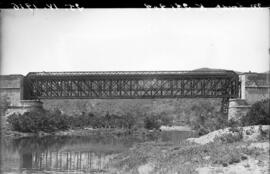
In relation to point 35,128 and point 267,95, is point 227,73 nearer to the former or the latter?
point 267,95

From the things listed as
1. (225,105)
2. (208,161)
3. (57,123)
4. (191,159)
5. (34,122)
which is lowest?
(57,123)

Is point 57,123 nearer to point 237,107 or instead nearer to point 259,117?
point 237,107

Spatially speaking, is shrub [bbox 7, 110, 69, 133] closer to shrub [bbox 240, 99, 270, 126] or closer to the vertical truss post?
the vertical truss post

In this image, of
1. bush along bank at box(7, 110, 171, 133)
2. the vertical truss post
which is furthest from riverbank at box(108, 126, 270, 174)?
the vertical truss post

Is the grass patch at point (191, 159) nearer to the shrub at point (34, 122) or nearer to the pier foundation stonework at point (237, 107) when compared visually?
the shrub at point (34, 122)

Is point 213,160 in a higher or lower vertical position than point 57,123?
higher

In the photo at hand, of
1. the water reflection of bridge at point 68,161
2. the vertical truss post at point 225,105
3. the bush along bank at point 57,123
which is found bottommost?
the bush along bank at point 57,123

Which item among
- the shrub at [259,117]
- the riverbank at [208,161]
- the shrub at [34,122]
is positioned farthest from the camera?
the shrub at [34,122]

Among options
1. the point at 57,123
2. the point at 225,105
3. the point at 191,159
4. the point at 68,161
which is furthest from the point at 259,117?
the point at 57,123

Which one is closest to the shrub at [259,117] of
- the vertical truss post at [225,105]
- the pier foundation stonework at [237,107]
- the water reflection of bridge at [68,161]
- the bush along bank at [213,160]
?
the bush along bank at [213,160]
